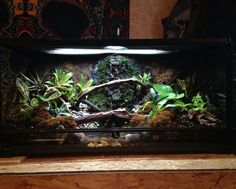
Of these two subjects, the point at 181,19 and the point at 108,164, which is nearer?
the point at 108,164

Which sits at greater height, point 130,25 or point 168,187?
point 130,25

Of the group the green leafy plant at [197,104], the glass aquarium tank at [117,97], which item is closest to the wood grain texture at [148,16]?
the glass aquarium tank at [117,97]

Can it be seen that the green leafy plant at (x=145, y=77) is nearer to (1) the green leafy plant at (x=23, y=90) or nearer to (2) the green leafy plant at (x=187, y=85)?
(2) the green leafy plant at (x=187, y=85)

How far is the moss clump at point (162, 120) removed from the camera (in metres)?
1.39

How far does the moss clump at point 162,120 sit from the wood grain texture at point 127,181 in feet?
0.91

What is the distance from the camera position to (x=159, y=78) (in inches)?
57.7

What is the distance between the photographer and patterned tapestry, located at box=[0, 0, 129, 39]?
6.03ft

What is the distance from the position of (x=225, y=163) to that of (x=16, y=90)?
1.07 metres

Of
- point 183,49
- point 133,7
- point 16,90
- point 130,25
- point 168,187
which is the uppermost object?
point 133,7

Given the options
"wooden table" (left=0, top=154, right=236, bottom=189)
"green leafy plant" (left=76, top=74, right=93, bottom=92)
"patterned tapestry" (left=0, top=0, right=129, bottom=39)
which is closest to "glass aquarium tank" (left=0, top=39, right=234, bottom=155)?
"green leafy plant" (left=76, top=74, right=93, bottom=92)

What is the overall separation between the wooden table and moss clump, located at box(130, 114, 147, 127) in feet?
0.67

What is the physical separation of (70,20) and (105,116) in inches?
31.7

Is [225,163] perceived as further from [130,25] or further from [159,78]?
[130,25]

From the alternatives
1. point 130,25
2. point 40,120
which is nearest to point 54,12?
point 130,25
